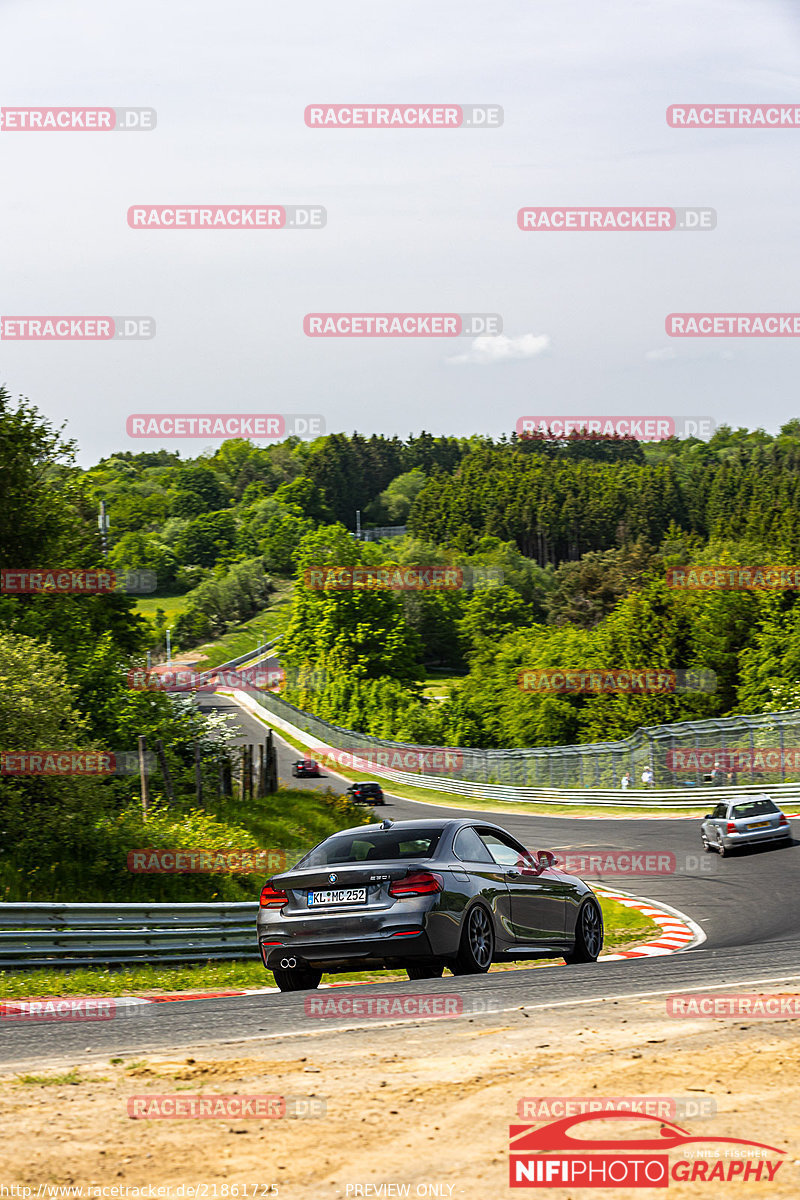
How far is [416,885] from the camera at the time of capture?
9.80m

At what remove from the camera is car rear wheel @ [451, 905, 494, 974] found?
33.4 ft

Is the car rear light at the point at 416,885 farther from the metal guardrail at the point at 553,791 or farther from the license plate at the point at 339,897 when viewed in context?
the metal guardrail at the point at 553,791

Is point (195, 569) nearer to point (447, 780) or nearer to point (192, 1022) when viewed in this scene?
point (447, 780)

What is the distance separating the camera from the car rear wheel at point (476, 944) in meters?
10.2

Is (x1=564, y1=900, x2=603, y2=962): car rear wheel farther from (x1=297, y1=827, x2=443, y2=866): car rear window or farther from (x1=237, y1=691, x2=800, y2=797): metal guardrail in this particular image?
(x1=237, y1=691, x2=800, y2=797): metal guardrail

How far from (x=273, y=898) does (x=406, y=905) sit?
1229mm

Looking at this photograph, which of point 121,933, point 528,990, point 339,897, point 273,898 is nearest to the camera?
point 528,990

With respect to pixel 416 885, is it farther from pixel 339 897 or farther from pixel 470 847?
pixel 470 847

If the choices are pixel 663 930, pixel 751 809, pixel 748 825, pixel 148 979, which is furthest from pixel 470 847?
pixel 751 809

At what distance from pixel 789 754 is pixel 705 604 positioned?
3659 centimetres

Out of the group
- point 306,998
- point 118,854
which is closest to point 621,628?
point 118,854

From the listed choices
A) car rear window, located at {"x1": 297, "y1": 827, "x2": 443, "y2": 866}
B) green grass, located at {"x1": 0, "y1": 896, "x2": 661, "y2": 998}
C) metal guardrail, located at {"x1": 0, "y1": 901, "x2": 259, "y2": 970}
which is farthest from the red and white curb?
metal guardrail, located at {"x1": 0, "y1": 901, "x2": 259, "y2": 970}

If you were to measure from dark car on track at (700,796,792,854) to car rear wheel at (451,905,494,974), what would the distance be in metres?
17.4

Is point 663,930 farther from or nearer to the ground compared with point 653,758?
farther from the ground
